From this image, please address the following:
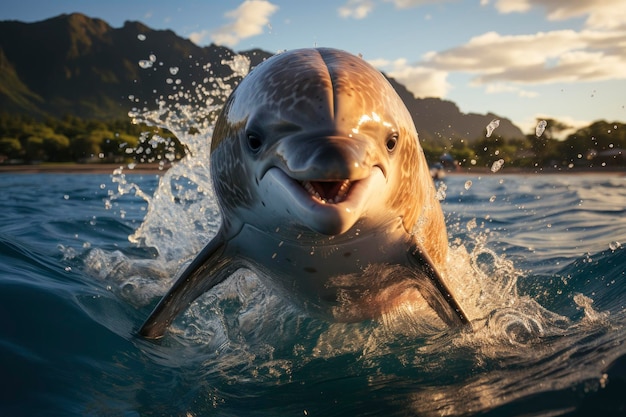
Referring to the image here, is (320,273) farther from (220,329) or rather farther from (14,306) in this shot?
(14,306)

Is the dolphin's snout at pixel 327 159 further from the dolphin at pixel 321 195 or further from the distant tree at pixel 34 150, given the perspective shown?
the distant tree at pixel 34 150

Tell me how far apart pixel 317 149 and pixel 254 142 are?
72 cm

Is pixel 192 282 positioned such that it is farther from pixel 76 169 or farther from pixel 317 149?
pixel 76 169

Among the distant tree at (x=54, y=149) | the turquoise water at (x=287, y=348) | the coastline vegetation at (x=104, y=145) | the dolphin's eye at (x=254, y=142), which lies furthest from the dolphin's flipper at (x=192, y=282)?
the distant tree at (x=54, y=149)

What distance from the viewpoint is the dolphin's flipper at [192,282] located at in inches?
173

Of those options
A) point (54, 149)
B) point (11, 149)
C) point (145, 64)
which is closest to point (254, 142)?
point (145, 64)

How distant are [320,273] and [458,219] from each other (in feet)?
30.0

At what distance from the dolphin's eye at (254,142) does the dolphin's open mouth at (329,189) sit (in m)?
0.56

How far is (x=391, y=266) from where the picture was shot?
4.19 metres

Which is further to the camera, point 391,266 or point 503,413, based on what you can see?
point 391,266

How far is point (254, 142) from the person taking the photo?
3516mm

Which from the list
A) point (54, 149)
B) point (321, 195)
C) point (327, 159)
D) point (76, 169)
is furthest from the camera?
point (54, 149)

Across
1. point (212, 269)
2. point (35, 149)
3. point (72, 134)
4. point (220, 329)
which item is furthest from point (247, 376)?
point (72, 134)

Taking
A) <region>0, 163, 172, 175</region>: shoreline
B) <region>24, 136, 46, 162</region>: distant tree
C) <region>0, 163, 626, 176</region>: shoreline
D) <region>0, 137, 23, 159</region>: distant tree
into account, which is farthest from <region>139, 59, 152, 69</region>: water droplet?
<region>0, 137, 23, 159</region>: distant tree
